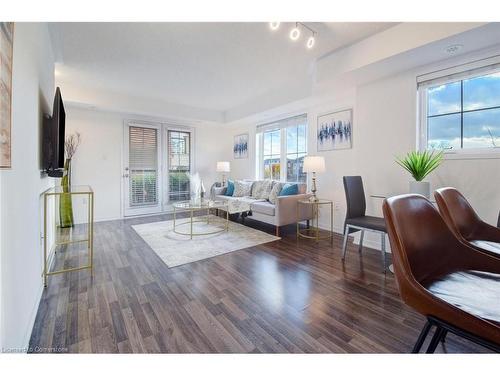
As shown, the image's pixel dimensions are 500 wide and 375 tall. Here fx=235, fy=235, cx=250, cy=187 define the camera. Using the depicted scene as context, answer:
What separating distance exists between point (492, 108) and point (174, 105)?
5.05 m

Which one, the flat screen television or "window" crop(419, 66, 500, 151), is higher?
"window" crop(419, 66, 500, 151)

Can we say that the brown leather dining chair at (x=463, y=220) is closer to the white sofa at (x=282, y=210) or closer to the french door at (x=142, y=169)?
the white sofa at (x=282, y=210)

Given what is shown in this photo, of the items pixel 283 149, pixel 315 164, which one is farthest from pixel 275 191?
pixel 283 149

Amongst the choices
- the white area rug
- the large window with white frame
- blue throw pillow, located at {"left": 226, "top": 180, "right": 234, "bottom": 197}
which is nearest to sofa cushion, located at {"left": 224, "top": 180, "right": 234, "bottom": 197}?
blue throw pillow, located at {"left": 226, "top": 180, "right": 234, "bottom": 197}

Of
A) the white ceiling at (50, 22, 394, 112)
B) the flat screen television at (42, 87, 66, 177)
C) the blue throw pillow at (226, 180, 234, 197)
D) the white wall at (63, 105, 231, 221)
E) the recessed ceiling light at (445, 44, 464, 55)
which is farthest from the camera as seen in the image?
the blue throw pillow at (226, 180, 234, 197)

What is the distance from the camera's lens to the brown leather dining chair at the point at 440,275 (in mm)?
836

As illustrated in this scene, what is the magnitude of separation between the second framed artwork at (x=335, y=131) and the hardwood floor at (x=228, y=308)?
191cm

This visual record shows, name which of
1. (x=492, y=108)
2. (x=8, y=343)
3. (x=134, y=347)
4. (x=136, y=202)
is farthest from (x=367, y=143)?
(x=136, y=202)

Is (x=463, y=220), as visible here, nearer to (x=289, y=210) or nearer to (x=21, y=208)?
(x=289, y=210)

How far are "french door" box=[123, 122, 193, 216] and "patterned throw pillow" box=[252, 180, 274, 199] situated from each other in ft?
6.76

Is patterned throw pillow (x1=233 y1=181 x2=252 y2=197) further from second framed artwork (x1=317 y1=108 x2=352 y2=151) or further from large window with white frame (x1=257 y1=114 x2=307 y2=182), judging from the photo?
second framed artwork (x1=317 y1=108 x2=352 y2=151)

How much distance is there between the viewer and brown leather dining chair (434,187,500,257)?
145cm

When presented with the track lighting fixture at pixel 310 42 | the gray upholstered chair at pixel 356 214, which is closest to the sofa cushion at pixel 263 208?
the gray upholstered chair at pixel 356 214
